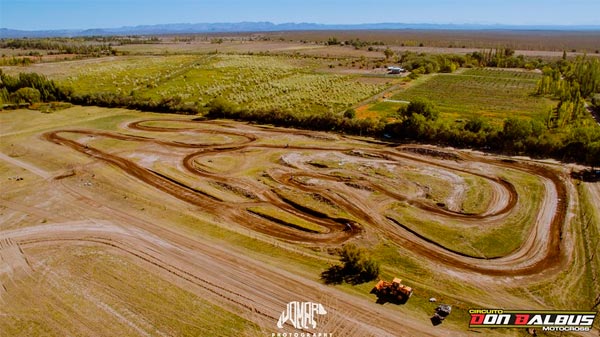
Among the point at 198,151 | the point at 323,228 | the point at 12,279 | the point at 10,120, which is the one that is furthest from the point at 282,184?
the point at 10,120

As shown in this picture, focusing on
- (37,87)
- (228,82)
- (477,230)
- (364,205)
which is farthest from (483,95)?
(37,87)

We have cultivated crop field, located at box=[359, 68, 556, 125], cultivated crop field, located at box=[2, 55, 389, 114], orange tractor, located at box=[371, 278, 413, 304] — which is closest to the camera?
orange tractor, located at box=[371, 278, 413, 304]

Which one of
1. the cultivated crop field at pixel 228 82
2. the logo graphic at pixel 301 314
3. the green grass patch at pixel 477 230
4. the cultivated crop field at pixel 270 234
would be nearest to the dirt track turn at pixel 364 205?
the cultivated crop field at pixel 270 234

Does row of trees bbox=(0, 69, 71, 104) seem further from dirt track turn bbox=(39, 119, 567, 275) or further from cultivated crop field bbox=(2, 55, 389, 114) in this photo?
dirt track turn bbox=(39, 119, 567, 275)

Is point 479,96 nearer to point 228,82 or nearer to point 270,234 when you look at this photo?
point 228,82

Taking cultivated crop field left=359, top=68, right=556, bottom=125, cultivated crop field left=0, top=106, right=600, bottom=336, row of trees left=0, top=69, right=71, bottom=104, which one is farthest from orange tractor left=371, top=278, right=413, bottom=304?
row of trees left=0, top=69, right=71, bottom=104

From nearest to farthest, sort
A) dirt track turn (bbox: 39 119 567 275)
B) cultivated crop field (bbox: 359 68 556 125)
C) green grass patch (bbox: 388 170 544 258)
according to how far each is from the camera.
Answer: dirt track turn (bbox: 39 119 567 275) < green grass patch (bbox: 388 170 544 258) < cultivated crop field (bbox: 359 68 556 125)

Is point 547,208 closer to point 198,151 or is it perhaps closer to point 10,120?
point 198,151
